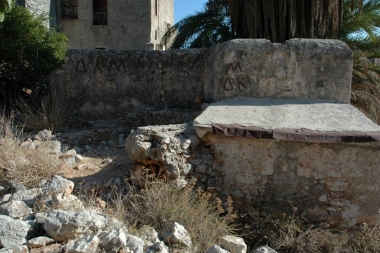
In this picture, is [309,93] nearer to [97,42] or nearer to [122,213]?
[122,213]

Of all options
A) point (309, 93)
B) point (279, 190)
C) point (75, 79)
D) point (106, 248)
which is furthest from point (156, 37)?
point (106, 248)

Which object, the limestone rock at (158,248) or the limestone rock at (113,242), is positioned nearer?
the limestone rock at (113,242)

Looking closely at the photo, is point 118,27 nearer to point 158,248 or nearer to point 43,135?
point 43,135

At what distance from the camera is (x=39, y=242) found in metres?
3.27

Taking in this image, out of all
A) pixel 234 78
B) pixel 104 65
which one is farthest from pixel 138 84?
pixel 234 78

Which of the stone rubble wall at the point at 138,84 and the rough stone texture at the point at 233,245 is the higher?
the stone rubble wall at the point at 138,84

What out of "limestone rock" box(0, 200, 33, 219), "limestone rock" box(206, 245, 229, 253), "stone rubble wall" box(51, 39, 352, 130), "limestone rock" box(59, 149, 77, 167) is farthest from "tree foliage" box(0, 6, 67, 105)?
"limestone rock" box(206, 245, 229, 253)

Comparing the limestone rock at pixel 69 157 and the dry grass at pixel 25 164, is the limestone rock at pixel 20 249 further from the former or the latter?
the limestone rock at pixel 69 157

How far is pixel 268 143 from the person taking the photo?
4.87 metres

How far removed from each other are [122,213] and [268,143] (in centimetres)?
192

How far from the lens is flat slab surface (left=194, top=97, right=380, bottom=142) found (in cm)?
470

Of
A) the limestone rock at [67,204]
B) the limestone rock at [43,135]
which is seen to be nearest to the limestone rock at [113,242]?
the limestone rock at [67,204]

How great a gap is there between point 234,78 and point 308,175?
203 centimetres

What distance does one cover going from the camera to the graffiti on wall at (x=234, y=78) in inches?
245
